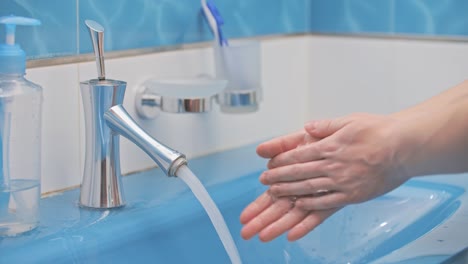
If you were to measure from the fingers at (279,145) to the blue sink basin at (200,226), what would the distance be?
0.16 m

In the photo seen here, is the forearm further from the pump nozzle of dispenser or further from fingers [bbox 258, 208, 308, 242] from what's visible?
the pump nozzle of dispenser

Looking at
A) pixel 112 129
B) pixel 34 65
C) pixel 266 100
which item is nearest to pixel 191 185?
pixel 112 129

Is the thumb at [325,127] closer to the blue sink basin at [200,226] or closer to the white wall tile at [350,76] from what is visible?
the blue sink basin at [200,226]

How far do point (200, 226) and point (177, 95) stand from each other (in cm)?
16

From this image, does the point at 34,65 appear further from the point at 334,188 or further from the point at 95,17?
the point at 334,188

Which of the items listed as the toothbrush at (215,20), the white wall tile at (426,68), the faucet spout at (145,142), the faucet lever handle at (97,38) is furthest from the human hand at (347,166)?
the white wall tile at (426,68)

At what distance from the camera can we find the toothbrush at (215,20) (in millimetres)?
1118

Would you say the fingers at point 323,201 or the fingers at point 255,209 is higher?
the fingers at point 323,201

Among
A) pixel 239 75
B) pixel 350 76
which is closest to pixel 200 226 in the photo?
pixel 239 75

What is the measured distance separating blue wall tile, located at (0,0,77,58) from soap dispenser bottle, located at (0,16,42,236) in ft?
0.17

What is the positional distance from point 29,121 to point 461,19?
0.65m

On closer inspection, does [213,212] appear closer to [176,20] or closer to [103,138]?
[103,138]

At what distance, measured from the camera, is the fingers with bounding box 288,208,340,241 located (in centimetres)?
79

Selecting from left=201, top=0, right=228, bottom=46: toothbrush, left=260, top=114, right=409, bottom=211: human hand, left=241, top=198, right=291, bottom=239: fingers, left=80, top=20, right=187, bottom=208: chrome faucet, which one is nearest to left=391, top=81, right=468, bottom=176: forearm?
left=260, top=114, right=409, bottom=211: human hand
